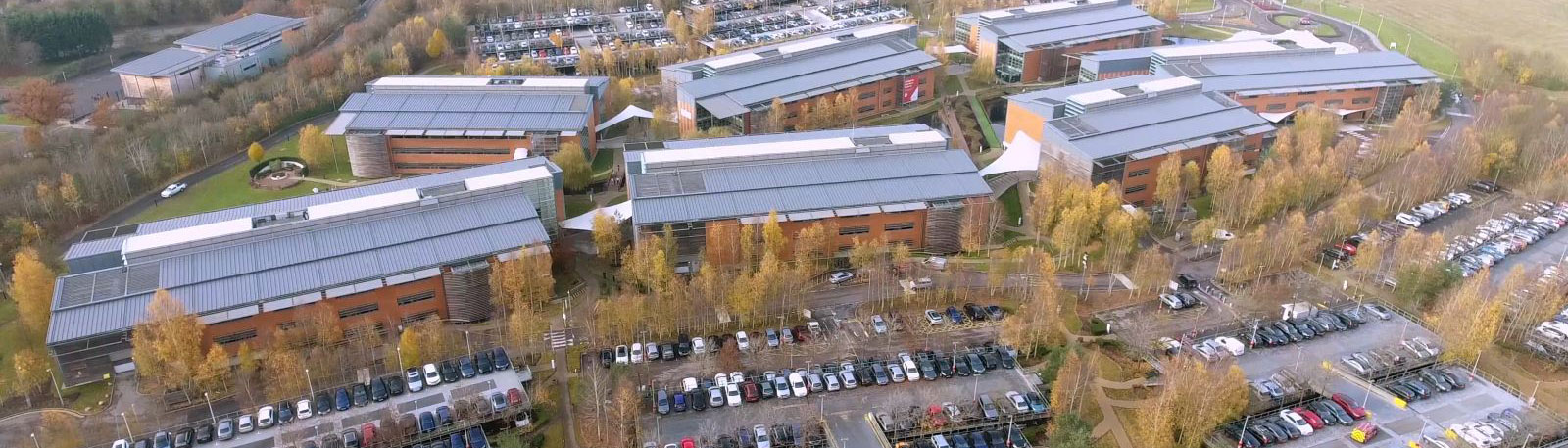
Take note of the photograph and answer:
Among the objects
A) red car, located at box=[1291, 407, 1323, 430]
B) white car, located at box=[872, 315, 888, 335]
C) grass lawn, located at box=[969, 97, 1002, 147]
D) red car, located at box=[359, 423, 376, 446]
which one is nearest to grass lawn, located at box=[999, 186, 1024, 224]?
grass lawn, located at box=[969, 97, 1002, 147]

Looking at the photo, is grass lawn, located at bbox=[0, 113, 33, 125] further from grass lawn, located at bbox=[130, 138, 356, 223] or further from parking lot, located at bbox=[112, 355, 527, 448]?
parking lot, located at bbox=[112, 355, 527, 448]

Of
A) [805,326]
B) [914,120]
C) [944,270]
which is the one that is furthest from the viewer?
[914,120]

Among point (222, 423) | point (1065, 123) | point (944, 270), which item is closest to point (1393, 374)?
point (944, 270)

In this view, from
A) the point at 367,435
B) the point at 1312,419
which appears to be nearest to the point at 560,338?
the point at 367,435

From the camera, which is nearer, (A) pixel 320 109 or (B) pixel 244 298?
(B) pixel 244 298

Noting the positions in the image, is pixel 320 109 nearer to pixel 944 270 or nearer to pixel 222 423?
pixel 222 423

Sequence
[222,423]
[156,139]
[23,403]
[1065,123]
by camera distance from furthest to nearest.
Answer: [156,139] < [1065,123] < [23,403] < [222,423]

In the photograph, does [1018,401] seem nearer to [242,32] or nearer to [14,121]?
[14,121]
